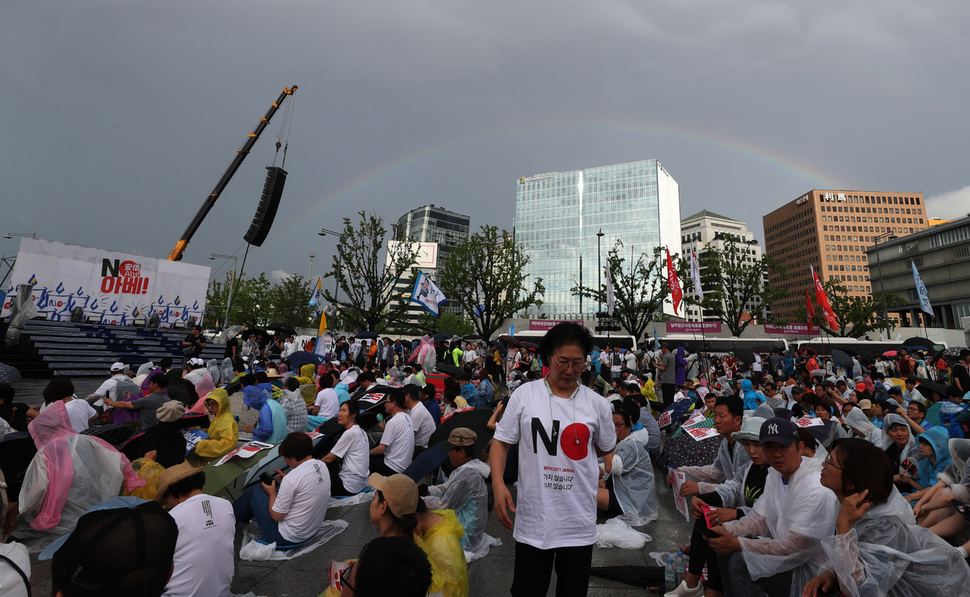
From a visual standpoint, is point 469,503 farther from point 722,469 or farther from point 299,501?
point 722,469

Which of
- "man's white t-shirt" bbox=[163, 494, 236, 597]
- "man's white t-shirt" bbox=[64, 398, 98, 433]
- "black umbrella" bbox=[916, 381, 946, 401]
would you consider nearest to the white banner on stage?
"man's white t-shirt" bbox=[64, 398, 98, 433]

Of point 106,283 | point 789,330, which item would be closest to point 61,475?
point 106,283

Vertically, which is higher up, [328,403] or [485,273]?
[485,273]

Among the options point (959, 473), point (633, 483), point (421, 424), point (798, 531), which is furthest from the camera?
point (421, 424)

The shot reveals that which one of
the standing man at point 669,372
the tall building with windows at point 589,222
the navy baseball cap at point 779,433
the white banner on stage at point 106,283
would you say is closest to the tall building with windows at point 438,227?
the tall building with windows at point 589,222

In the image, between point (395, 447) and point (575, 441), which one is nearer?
point (575, 441)

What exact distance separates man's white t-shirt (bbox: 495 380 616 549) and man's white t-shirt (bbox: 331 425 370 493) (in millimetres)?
3738

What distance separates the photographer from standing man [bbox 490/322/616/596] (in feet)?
7.90

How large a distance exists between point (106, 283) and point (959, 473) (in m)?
30.3

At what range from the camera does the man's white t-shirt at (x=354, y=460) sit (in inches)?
225

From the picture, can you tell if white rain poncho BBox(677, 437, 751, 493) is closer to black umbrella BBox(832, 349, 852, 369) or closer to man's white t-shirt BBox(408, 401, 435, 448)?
man's white t-shirt BBox(408, 401, 435, 448)

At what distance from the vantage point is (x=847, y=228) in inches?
5022

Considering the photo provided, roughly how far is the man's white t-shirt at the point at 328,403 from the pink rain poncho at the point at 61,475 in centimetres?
370

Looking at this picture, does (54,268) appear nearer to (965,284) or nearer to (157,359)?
(157,359)
